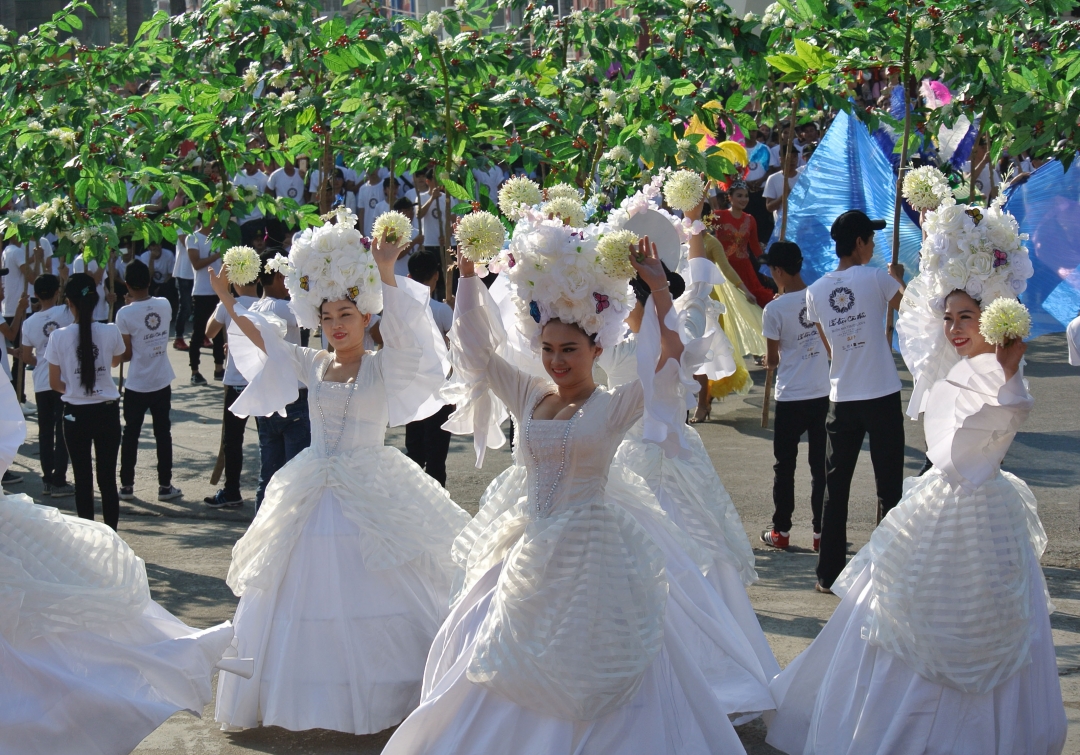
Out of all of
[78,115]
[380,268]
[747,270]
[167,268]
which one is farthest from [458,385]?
[167,268]

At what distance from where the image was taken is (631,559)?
12.9 feet

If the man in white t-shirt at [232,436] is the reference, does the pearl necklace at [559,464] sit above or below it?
above

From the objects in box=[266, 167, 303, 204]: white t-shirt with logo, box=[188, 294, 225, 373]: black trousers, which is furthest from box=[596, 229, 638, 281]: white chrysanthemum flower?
box=[266, 167, 303, 204]: white t-shirt with logo

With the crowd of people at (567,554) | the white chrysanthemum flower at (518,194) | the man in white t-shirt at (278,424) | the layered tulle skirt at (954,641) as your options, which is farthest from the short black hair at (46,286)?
the layered tulle skirt at (954,641)

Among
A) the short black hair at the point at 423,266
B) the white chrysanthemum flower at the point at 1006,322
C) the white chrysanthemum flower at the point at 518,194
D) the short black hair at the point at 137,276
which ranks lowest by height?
the short black hair at the point at 137,276

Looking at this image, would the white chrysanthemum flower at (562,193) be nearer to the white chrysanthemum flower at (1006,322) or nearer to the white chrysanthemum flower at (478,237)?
the white chrysanthemum flower at (478,237)

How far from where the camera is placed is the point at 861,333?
6.49 metres

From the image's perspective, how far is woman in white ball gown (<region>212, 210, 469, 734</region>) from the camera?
4906mm

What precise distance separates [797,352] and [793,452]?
0.61 m

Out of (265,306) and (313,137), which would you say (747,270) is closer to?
(313,137)

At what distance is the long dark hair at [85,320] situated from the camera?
7.29 meters

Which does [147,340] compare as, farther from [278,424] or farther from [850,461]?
[850,461]

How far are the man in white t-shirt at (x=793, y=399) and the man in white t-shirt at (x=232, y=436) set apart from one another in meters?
3.34

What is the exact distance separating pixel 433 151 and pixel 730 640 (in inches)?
169
